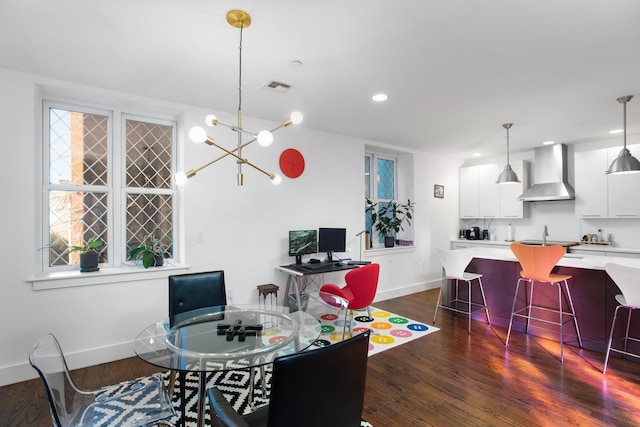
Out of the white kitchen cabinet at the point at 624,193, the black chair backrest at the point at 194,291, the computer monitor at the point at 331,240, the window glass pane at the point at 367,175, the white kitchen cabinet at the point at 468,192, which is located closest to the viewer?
the black chair backrest at the point at 194,291

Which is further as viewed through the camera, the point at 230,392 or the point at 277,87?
the point at 277,87

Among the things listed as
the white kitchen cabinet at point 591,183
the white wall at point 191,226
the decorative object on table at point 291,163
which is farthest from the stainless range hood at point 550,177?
the decorative object on table at point 291,163

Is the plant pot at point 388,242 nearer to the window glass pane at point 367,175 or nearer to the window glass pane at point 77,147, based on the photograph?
the window glass pane at point 367,175

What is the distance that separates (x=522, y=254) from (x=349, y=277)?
71.2 inches

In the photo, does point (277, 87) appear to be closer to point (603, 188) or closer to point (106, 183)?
point (106, 183)

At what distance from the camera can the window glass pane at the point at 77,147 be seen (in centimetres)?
306

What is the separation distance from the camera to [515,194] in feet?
18.5

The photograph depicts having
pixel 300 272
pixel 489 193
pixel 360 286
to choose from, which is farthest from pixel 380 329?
pixel 489 193

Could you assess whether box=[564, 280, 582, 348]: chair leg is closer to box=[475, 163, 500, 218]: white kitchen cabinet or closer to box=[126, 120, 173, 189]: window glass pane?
box=[475, 163, 500, 218]: white kitchen cabinet

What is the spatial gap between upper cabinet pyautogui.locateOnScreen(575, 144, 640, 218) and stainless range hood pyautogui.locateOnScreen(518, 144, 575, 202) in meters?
0.20

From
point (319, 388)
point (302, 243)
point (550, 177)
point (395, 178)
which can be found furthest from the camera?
point (395, 178)

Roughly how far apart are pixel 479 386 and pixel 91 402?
8.74ft

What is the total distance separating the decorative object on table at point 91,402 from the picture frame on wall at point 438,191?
545 centimetres

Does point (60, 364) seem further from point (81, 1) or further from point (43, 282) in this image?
point (81, 1)
